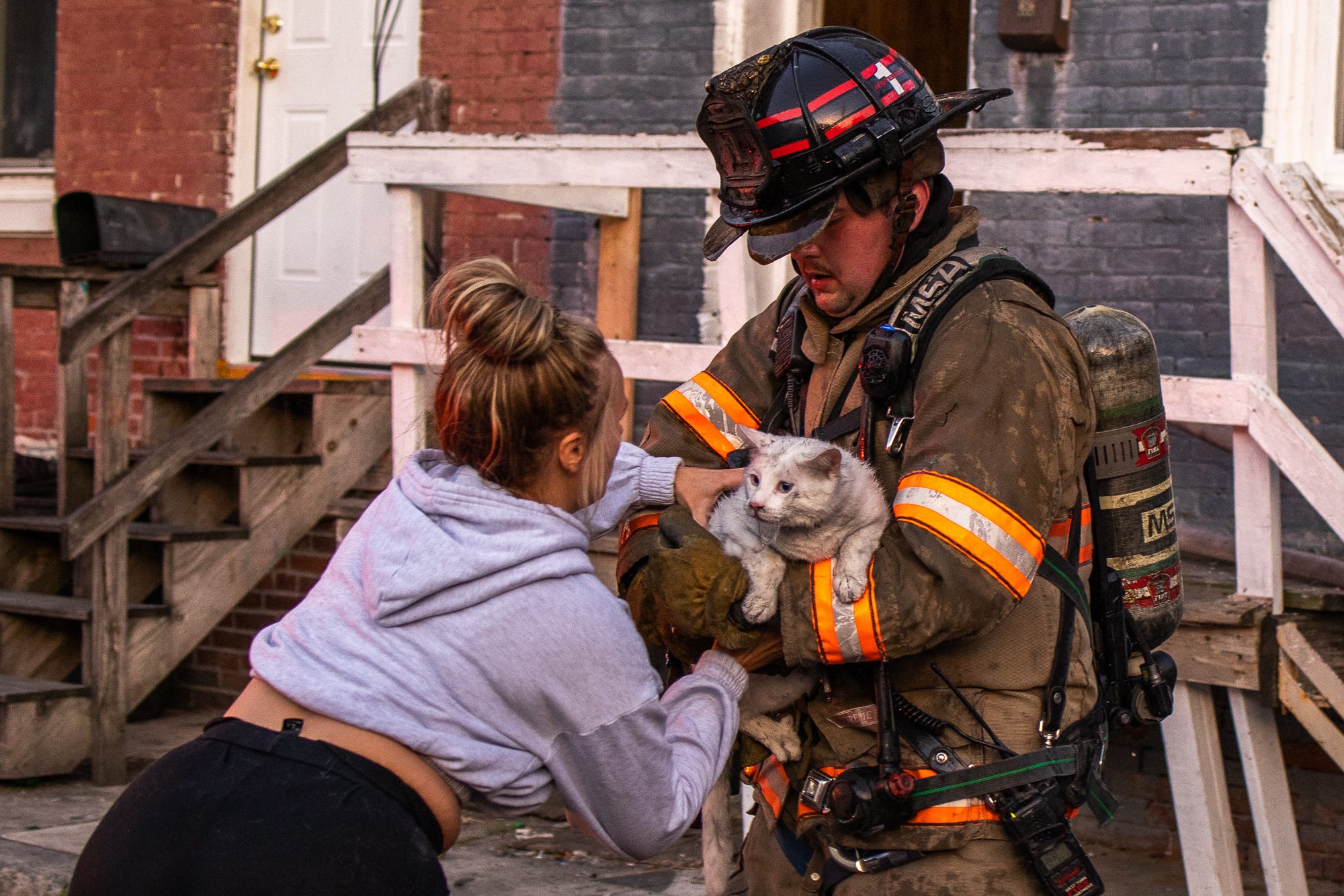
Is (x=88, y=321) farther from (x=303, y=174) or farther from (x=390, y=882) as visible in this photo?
(x=390, y=882)

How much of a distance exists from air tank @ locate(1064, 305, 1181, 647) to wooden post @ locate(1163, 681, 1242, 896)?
1.58m

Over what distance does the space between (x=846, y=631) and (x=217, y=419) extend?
4738mm

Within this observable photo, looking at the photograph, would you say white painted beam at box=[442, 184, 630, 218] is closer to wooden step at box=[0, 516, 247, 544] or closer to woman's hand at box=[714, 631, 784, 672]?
wooden step at box=[0, 516, 247, 544]

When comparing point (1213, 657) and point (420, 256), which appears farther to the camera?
point (420, 256)

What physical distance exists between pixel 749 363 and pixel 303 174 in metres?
4.47

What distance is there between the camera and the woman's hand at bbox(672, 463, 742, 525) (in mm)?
2838

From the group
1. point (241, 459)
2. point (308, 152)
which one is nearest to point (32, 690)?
point (241, 459)

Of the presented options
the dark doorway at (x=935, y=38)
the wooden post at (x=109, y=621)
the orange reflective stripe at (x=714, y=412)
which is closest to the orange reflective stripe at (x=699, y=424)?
the orange reflective stripe at (x=714, y=412)

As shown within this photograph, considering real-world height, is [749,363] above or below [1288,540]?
above

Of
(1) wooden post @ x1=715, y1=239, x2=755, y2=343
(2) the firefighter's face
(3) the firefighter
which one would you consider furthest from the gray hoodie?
(1) wooden post @ x1=715, y1=239, x2=755, y2=343

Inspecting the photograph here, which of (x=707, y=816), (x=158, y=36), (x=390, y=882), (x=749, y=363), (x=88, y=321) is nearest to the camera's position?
(x=390, y=882)

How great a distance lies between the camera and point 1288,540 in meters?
5.62

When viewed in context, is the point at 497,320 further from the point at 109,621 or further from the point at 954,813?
the point at 109,621

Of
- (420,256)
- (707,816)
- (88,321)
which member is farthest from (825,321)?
(88,321)
